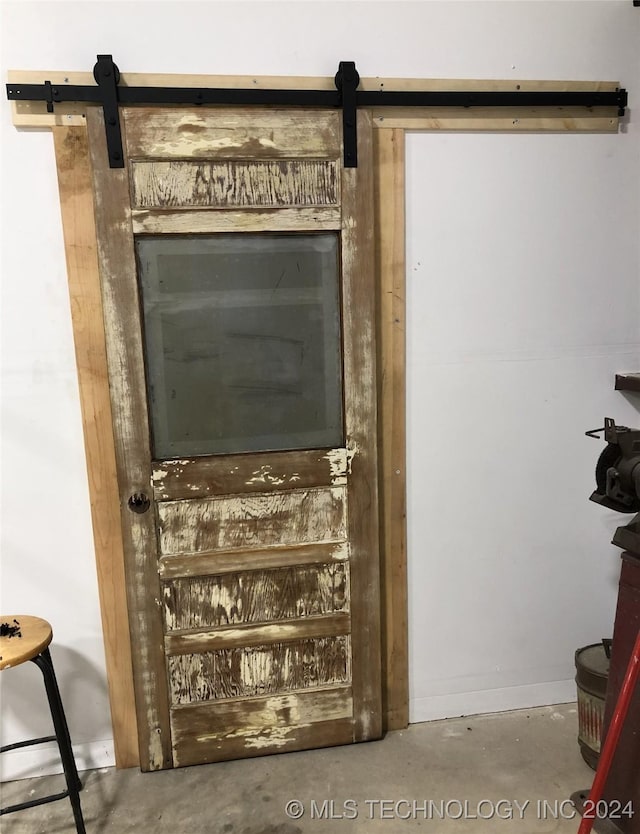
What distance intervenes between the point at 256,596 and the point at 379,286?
1.11m

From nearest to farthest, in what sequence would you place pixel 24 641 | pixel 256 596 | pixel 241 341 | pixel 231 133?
1. pixel 24 641
2. pixel 231 133
3. pixel 241 341
4. pixel 256 596

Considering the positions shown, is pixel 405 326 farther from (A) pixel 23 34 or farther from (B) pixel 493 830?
(B) pixel 493 830

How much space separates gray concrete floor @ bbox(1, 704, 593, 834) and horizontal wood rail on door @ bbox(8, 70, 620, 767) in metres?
0.23

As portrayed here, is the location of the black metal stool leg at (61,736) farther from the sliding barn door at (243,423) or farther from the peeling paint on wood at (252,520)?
the peeling paint on wood at (252,520)

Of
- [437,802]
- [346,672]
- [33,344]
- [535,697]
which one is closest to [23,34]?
[33,344]

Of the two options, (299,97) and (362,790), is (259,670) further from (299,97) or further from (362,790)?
(299,97)

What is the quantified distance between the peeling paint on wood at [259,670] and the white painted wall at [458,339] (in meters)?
0.28

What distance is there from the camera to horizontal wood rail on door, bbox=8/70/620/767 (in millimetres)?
1934

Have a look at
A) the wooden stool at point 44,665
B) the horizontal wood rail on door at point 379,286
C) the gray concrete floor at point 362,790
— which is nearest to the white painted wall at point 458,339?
the horizontal wood rail on door at point 379,286

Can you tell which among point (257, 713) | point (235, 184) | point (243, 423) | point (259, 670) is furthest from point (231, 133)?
point (257, 713)

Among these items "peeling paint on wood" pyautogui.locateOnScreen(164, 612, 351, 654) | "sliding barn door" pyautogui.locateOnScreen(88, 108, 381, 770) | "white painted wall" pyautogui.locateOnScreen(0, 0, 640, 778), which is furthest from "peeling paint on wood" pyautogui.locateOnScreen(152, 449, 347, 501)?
"peeling paint on wood" pyautogui.locateOnScreen(164, 612, 351, 654)

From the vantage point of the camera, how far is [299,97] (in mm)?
1969

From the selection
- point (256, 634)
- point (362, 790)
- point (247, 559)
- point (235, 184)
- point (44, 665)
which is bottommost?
point (362, 790)

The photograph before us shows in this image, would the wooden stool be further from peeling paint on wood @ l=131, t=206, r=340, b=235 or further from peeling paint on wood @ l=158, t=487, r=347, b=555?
peeling paint on wood @ l=131, t=206, r=340, b=235
